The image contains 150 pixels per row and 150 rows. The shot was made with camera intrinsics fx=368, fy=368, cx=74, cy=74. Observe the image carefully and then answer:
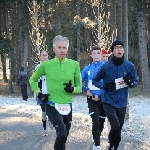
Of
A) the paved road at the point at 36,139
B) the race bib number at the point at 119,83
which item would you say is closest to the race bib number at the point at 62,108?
the race bib number at the point at 119,83

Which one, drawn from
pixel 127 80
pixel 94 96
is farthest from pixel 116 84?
pixel 94 96

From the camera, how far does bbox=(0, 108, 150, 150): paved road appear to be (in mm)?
7481

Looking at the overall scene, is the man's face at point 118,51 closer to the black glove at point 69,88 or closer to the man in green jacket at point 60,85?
the man in green jacket at point 60,85

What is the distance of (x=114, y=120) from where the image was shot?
20.3ft

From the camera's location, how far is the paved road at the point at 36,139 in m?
7.48

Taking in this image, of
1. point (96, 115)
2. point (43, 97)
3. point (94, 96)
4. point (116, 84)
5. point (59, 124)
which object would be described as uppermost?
point (116, 84)

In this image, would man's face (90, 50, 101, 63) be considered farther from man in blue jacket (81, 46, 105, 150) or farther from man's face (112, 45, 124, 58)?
man's face (112, 45, 124, 58)

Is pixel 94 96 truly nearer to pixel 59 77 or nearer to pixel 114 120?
pixel 114 120

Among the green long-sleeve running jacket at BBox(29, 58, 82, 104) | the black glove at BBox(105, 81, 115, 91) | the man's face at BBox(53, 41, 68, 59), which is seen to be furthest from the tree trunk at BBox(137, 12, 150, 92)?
the man's face at BBox(53, 41, 68, 59)

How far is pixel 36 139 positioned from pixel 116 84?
2942mm

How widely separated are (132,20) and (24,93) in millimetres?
11200

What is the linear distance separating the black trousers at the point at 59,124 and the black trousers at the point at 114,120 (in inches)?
29.8

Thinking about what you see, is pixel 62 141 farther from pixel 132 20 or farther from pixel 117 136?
pixel 132 20

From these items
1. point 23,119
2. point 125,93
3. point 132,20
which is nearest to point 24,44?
point 132,20
